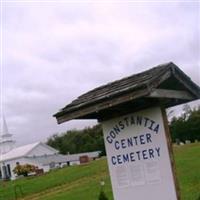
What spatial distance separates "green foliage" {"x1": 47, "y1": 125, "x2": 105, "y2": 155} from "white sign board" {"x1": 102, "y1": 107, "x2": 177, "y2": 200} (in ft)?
Answer: 258

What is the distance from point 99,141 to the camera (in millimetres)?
86875

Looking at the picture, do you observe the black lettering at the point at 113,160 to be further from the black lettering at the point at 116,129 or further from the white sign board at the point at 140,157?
the black lettering at the point at 116,129

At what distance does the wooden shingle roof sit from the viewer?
6.73 m

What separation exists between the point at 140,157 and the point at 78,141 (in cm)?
9091

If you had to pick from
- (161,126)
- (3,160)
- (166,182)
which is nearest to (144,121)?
(161,126)

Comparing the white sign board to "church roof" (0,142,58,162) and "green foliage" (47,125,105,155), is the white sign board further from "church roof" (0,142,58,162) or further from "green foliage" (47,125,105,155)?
"green foliage" (47,125,105,155)

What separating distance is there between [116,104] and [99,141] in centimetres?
8024

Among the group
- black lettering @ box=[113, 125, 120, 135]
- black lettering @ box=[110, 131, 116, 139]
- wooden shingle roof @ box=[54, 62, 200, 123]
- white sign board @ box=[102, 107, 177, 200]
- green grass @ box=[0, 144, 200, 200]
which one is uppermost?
wooden shingle roof @ box=[54, 62, 200, 123]

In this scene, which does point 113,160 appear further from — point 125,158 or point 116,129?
point 116,129

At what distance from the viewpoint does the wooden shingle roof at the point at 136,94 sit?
6727 millimetres

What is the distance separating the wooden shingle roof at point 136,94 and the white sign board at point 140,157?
8.1 inches

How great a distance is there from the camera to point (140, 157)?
718 cm

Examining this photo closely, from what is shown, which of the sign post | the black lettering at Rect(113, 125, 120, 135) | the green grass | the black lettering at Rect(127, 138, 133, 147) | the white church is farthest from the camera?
the white church

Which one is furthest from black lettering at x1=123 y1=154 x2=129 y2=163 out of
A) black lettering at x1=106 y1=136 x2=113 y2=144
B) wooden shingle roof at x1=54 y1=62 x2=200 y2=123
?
wooden shingle roof at x1=54 y1=62 x2=200 y2=123
